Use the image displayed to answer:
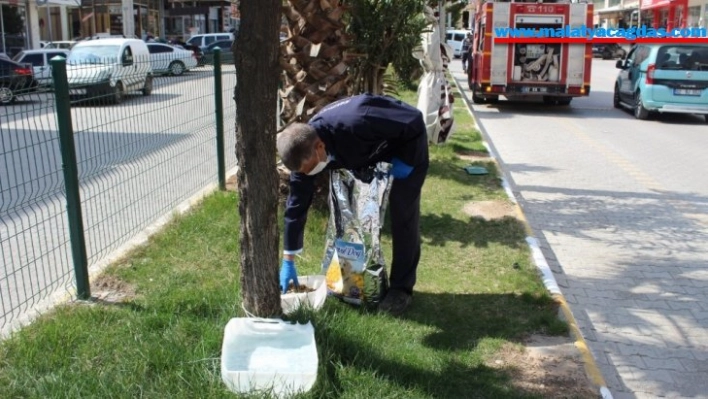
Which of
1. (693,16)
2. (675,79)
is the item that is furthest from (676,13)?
(675,79)

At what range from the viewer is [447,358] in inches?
163

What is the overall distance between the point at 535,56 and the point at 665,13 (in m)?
44.4

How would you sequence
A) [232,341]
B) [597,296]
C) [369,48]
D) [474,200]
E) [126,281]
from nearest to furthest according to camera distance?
1. [232,341]
2. [126,281]
3. [597,296]
4. [474,200]
5. [369,48]

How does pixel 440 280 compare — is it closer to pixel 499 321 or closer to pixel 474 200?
pixel 499 321

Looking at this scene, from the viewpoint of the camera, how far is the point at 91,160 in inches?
237

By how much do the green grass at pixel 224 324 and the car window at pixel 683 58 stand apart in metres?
Result: 10.7

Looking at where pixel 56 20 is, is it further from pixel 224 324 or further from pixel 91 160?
pixel 224 324

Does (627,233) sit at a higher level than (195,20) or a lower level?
lower

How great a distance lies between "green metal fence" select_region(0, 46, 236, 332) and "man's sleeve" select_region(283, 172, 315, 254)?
1448 mm

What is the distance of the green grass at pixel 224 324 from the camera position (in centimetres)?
359

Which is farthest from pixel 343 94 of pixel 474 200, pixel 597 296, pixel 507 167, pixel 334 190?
pixel 507 167

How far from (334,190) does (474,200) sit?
3.70 meters

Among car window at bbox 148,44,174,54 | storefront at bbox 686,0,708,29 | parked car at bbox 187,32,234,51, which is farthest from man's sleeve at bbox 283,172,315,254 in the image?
storefront at bbox 686,0,708,29

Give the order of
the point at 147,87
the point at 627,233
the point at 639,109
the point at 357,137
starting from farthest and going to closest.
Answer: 1. the point at 639,109
2. the point at 627,233
3. the point at 147,87
4. the point at 357,137
